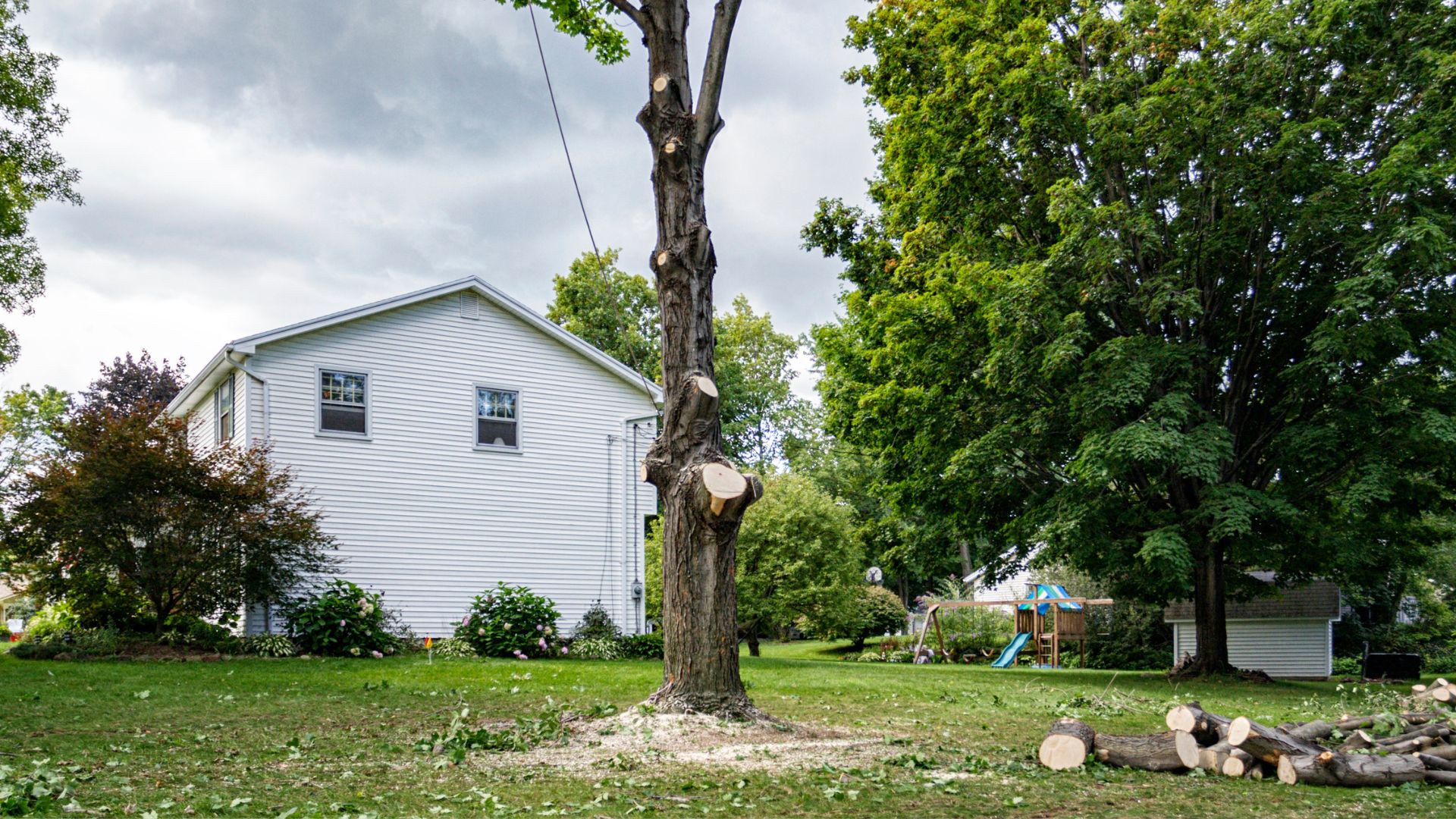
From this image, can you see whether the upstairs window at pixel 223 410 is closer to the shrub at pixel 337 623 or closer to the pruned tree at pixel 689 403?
the shrub at pixel 337 623

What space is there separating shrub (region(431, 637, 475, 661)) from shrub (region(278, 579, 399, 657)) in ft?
2.65

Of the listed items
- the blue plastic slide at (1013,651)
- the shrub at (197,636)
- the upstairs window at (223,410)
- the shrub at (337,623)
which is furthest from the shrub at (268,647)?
the blue plastic slide at (1013,651)

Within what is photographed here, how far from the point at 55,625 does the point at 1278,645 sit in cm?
2494

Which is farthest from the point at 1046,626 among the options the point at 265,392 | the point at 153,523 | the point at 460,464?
the point at 153,523

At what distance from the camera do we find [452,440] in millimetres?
19969

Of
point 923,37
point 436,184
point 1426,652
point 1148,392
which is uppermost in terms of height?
point 923,37

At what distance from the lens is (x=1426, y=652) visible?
23938 mm

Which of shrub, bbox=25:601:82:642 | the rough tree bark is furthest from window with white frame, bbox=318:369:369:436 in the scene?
the rough tree bark

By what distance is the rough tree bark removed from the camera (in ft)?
25.8

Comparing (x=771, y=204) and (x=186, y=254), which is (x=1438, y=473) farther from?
(x=186, y=254)

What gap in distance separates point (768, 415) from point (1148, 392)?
30.7m

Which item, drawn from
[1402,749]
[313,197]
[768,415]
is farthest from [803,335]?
[1402,749]

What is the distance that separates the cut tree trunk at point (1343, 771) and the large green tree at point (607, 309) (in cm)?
3168

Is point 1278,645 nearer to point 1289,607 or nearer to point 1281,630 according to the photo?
point 1281,630
